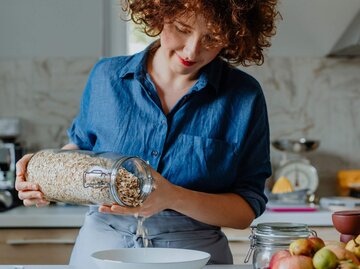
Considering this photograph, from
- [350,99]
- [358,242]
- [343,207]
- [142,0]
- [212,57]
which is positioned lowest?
[343,207]

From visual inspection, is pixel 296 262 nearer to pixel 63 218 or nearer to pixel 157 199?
pixel 157 199

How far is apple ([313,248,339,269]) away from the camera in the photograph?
1168 millimetres

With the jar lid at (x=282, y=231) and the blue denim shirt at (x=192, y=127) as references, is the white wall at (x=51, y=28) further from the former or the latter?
the jar lid at (x=282, y=231)

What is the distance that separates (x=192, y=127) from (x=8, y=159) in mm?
1414

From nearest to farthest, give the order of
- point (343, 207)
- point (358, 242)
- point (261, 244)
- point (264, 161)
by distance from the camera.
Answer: point (358, 242)
point (261, 244)
point (264, 161)
point (343, 207)

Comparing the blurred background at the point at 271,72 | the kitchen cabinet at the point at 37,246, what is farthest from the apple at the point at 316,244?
the blurred background at the point at 271,72

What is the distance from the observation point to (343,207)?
2.82m

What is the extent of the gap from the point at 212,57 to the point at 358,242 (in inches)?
23.8

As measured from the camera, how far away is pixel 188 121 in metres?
1.78

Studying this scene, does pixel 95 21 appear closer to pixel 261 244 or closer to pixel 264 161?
pixel 264 161

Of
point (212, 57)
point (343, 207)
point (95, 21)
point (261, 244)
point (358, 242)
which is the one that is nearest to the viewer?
point (358, 242)

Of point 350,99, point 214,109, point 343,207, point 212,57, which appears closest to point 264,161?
point 214,109

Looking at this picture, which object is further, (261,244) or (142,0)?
(142,0)

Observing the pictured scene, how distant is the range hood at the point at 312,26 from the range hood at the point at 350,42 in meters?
0.07
